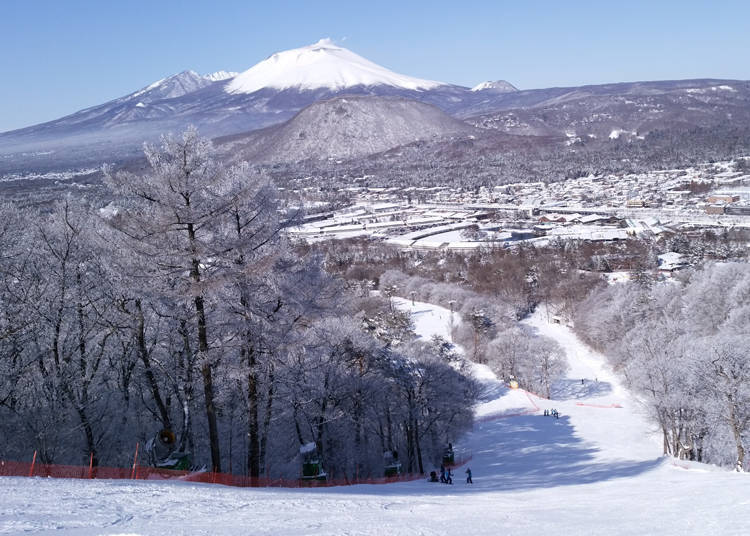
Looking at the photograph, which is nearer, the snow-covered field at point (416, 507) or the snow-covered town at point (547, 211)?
the snow-covered field at point (416, 507)

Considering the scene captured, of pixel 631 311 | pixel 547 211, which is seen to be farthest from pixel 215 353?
pixel 547 211

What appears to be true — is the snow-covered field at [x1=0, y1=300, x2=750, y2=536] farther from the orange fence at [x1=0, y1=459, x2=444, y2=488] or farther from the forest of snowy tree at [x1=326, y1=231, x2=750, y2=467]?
the forest of snowy tree at [x1=326, y1=231, x2=750, y2=467]

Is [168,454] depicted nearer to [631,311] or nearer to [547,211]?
[631,311]

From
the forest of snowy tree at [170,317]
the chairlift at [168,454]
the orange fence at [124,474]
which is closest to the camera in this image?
the orange fence at [124,474]

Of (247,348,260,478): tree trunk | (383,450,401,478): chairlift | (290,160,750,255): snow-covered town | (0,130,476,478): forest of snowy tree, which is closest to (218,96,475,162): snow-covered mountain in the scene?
(290,160,750,255): snow-covered town

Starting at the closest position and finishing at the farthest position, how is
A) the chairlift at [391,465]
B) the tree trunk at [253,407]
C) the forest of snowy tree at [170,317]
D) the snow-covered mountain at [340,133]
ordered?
the forest of snowy tree at [170,317] < the tree trunk at [253,407] < the chairlift at [391,465] < the snow-covered mountain at [340,133]

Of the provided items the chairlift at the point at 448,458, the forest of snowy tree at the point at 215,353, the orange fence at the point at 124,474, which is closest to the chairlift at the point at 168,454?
the forest of snowy tree at the point at 215,353

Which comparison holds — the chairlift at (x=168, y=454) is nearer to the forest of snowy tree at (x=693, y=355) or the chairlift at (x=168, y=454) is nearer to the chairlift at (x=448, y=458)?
the chairlift at (x=448, y=458)
